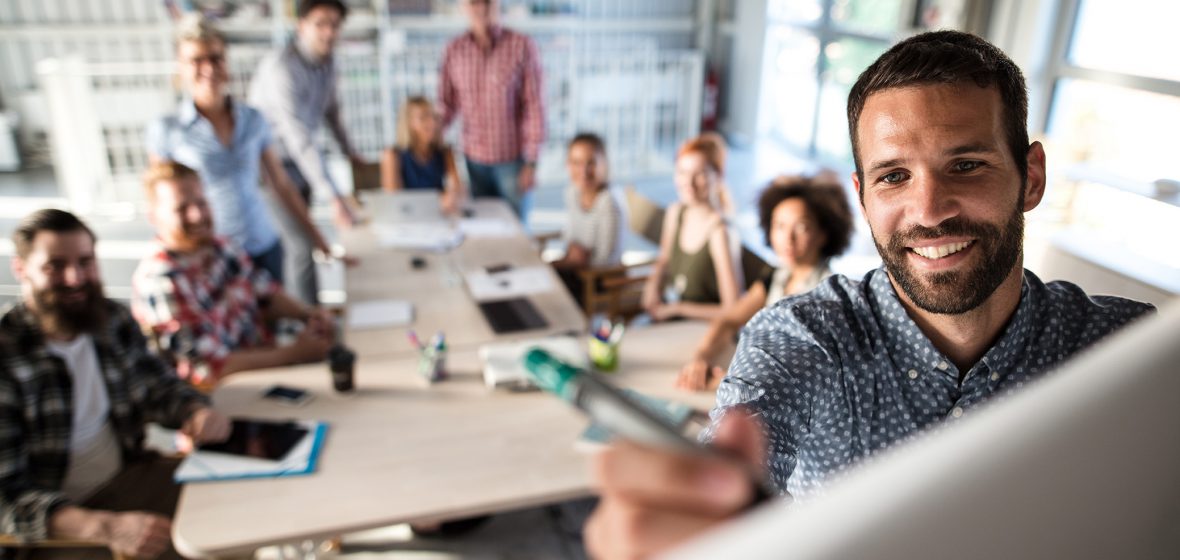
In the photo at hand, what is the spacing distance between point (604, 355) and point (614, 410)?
6.33ft

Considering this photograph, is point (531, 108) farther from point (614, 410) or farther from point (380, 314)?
point (614, 410)

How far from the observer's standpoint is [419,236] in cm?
339

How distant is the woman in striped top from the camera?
3484 millimetres

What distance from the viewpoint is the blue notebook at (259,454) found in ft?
5.82

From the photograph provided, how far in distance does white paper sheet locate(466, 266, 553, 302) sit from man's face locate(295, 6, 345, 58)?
5.12 ft

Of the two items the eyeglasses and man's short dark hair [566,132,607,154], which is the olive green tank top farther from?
the eyeglasses

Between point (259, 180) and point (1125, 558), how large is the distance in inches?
142

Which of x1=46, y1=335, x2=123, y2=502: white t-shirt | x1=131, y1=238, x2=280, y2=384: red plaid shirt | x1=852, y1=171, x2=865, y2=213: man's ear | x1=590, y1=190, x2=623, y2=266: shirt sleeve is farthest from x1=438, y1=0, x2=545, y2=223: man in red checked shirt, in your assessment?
x1=852, y1=171, x2=865, y2=213: man's ear

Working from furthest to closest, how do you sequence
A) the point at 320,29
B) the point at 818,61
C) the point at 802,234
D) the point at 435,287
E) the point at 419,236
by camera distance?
1. the point at 818,61
2. the point at 320,29
3. the point at 419,236
4. the point at 435,287
5. the point at 802,234

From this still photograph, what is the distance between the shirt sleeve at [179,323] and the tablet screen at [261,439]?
0.61 meters

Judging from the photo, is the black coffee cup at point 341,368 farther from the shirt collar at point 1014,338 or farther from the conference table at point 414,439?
the shirt collar at point 1014,338

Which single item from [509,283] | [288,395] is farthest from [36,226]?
[509,283]

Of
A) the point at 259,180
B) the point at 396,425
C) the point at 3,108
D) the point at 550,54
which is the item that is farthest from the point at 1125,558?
the point at 3,108

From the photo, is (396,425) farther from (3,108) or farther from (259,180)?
(3,108)
